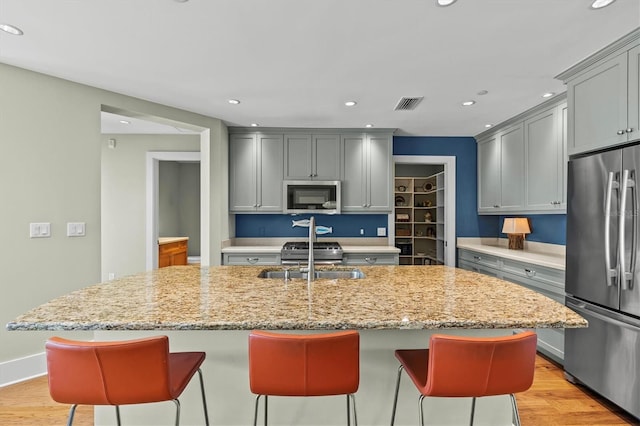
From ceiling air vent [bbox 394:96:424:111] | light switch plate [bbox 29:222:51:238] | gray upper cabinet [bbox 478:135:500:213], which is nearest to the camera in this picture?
light switch plate [bbox 29:222:51:238]

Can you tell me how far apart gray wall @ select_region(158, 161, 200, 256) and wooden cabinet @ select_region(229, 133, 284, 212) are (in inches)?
149

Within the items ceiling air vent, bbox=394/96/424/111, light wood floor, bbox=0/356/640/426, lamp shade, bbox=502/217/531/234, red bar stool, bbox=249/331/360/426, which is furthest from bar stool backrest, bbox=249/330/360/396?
lamp shade, bbox=502/217/531/234

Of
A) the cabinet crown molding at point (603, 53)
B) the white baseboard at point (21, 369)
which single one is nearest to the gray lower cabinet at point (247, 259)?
the white baseboard at point (21, 369)

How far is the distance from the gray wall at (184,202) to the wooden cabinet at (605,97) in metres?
A: 7.12

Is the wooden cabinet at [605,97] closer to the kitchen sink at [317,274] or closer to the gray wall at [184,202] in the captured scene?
the kitchen sink at [317,274]

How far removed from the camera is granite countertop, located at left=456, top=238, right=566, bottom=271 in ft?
9.73

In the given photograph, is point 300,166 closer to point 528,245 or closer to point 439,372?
point 528,245

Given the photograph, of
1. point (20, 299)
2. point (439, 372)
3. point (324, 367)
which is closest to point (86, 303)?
point (324, 367)

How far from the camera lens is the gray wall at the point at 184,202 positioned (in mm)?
7461

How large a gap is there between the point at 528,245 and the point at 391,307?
11.4 feet

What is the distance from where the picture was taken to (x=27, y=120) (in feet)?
8.68

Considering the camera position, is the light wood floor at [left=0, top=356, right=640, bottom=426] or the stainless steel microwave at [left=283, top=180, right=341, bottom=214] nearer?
the light wood floor at [left=0, top=356, right=640, bottom=426]

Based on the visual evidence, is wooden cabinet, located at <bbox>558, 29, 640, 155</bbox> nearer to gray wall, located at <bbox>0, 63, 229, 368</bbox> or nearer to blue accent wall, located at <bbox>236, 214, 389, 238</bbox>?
blue accent wall, located at <bbox>236, 214, 389, 238</bbox>

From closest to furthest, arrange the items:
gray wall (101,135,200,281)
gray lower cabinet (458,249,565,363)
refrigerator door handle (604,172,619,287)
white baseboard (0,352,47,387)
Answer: refrigerator door handle (604,172,619,287), white baseboard (0,352,47,387), gray lower cabinet (458,249,565,363), gray wall (101,135,200,281)
